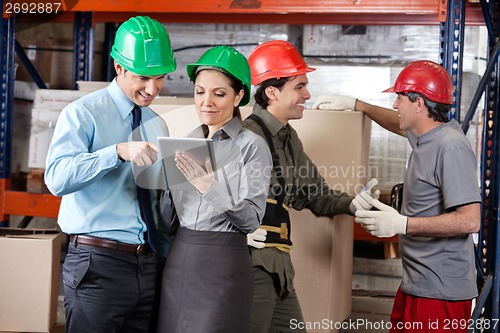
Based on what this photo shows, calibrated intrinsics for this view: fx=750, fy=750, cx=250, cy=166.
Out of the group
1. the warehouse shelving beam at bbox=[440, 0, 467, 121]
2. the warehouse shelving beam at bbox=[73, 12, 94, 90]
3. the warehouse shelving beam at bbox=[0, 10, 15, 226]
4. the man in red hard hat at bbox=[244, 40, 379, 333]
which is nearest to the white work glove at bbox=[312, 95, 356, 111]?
the man in red hard hat at bbox=[244, 40, 379, 333]

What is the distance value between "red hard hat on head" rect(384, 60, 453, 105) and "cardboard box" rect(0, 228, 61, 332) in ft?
6.91

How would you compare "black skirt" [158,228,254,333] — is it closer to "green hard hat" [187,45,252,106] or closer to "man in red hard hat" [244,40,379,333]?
"man in red hard hat" [244,40,379,333]

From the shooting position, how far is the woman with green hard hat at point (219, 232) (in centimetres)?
292

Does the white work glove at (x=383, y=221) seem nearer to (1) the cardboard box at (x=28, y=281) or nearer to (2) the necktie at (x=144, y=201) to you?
(2) the necktie at (x=144, y=201)

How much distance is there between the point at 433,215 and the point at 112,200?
1.76 metres

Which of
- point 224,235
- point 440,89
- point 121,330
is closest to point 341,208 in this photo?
point 440,89

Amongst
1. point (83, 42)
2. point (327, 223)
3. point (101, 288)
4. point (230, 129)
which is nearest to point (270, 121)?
point (230, 129)

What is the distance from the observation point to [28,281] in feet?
13.5

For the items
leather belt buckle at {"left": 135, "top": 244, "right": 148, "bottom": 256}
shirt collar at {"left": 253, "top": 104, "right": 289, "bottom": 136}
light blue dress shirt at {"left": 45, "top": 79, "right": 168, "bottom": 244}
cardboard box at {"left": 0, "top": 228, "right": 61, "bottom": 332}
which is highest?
shirt collar at {"left": 253, "top": 104, "right": 289, "bottom": 136}

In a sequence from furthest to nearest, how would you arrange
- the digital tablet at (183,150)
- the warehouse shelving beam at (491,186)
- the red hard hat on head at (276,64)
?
the warehouse shelving beam at (491,186) → the red hard hat on head at (276,64) → the digital tablet at (183,150)

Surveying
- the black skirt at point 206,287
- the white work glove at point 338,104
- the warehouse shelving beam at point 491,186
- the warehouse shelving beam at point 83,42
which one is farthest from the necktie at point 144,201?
the warehouse shelving beam at point 83,42

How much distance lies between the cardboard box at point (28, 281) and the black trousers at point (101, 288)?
122 cm

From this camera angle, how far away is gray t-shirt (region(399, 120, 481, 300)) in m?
3.73

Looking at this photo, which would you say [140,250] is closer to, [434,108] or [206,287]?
[206,287]
